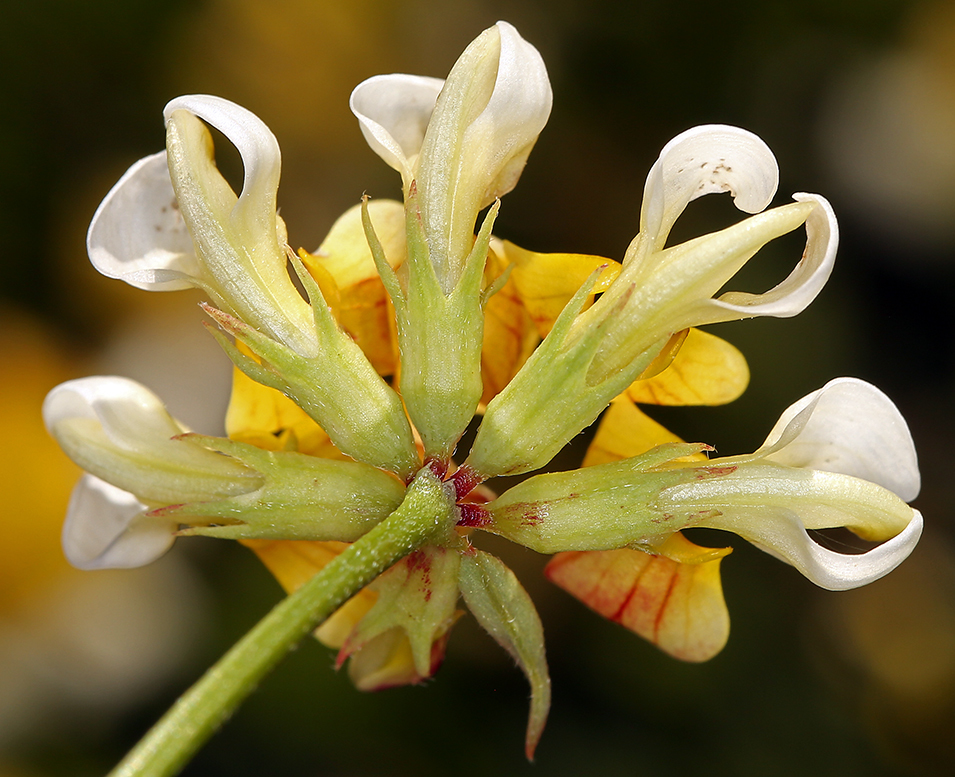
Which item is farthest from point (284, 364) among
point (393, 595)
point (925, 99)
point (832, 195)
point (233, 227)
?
point (925, 99)

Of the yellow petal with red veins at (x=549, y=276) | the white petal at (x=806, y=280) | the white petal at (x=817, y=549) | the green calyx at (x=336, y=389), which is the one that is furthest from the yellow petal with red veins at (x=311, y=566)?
the white petal at (x=806, y=280)

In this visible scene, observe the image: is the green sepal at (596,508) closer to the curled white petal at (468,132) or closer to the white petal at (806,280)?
the white petal at (806,280)

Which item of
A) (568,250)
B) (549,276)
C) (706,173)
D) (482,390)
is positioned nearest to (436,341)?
(482,390)

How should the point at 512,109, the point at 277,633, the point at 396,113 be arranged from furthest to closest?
the point at 396,113 < the point at 512,109 < the point at 277,633

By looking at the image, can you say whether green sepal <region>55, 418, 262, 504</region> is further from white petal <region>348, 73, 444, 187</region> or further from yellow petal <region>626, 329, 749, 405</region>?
yellow petal <region>626, 329, 749, 405</region>

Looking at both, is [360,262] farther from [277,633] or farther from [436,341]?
[277,633]
